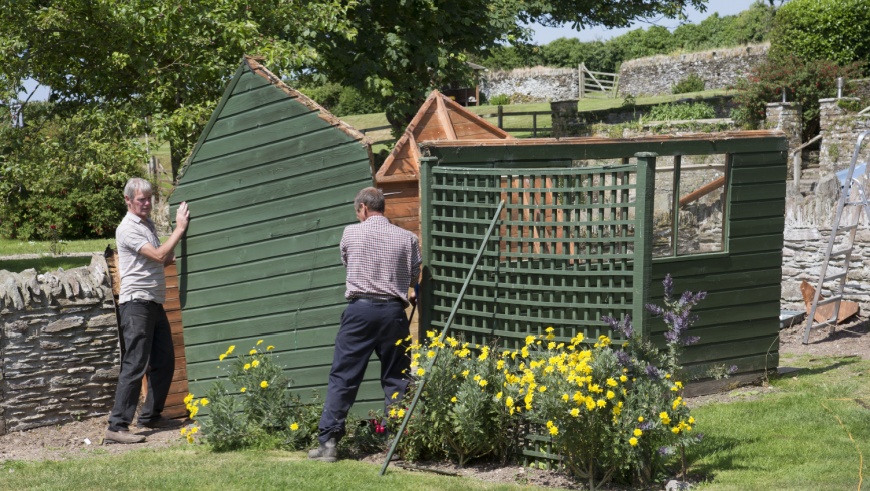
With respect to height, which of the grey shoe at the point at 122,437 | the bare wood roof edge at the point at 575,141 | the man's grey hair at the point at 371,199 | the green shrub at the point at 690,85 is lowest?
the grey shoe at the point at 122,437

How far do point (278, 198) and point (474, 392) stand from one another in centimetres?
224

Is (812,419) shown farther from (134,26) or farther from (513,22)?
(513,22)

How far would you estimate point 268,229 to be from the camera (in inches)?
274

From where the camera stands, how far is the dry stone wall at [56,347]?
749 cm

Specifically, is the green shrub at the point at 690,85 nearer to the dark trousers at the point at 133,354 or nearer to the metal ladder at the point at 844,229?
the metal ladder at the point at 844,229

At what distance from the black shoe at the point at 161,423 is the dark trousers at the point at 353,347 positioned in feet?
6.46

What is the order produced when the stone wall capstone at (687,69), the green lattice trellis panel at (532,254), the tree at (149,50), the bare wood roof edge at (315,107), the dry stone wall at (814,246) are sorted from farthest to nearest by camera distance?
1. the stone wall capstone at (687,69)
2. the dry stone wall at (814,246)
3. the tree at (149,50)
4. the bare wood roof edge at (315,107)
5. the green lattice trellis panel at (532,254)

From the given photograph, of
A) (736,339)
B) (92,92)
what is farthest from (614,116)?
(736,339)

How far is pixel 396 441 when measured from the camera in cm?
573

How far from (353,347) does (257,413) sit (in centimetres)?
103

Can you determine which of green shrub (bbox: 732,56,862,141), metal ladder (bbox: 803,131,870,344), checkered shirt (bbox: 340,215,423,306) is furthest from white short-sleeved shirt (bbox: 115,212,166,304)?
green shrub (bbox: 732,56,862,141)

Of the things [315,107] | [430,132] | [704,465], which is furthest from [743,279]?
[315,107]

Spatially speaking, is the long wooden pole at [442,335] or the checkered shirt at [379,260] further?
the checkered shirt at [379,260]

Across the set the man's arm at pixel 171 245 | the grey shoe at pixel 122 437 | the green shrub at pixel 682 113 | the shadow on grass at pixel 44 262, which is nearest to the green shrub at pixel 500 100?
the green shrub at pixel 682 113
